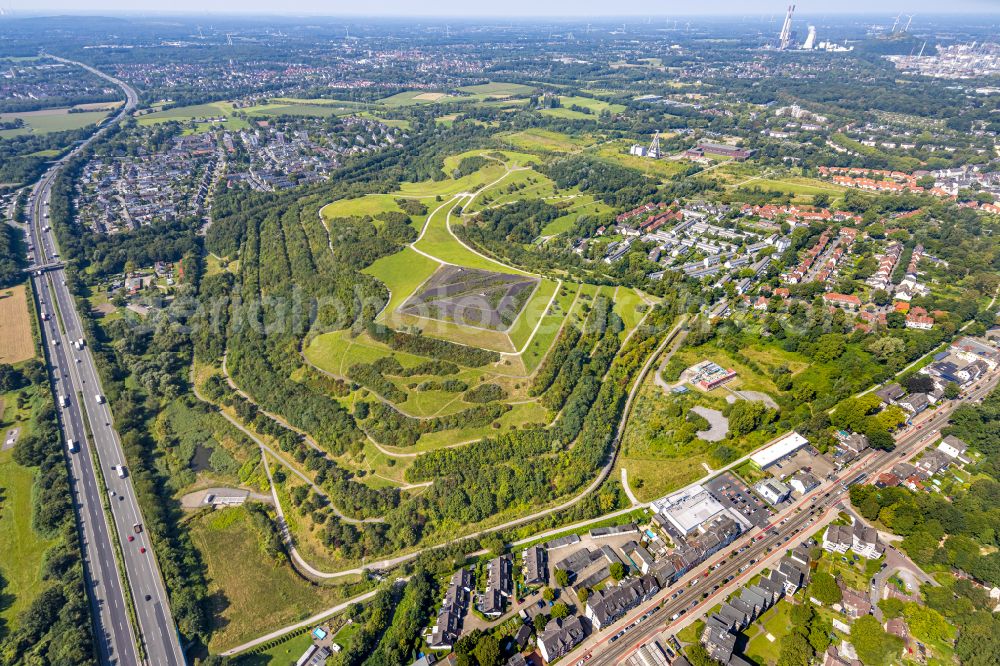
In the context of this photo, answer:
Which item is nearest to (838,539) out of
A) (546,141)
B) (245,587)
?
(245,587)

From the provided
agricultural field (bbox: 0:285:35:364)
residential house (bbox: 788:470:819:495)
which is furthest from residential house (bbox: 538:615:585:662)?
agricultural field (bbox: 0:285:35:364)

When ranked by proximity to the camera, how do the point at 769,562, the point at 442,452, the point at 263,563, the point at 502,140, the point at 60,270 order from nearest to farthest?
the point at 769,562
the point at 263,563
the point at 442,452
the point at 60,270
the point at 502,140

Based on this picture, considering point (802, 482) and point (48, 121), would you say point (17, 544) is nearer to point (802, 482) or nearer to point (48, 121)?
point (802, 482)

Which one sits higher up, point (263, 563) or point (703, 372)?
point (703, 372)

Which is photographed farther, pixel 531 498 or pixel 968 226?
pixel 968 226

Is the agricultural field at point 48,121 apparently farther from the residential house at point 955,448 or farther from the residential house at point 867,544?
the residential house at point 955,448

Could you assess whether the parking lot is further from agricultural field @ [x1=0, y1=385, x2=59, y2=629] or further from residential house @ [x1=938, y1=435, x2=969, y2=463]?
agricultural field @ [x1=0, y1=385, x2=59, y2=629]

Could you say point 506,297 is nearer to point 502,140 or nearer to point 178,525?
point 178,525

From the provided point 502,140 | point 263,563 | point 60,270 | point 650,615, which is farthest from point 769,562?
point 502,140

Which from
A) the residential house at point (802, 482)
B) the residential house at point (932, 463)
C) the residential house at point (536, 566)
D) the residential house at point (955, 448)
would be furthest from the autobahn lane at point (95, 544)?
the residential house at point (955, 448)
